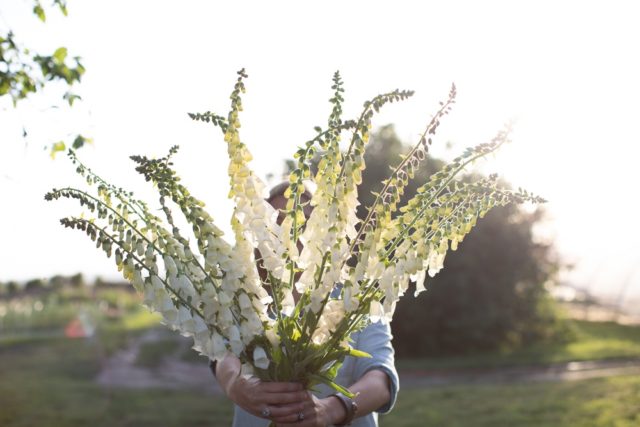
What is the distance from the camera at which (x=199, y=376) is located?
15.9m

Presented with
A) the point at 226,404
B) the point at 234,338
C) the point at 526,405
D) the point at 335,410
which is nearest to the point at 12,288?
the point at 226,404

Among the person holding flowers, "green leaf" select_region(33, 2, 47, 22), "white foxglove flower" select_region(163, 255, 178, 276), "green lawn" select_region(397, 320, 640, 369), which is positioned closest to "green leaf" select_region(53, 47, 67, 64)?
"green leaf" select_region(33, 2, 47, 22)

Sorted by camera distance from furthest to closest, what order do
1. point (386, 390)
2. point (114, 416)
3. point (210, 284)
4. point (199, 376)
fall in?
point (199, 376) < point (114, 416) < point (386, 390) < point (210, 284)

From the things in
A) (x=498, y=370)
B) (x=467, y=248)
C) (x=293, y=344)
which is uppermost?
(x=467, y=248)

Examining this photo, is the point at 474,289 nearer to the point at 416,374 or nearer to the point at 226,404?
the point at 416,374

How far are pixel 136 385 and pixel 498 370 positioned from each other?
8472mm

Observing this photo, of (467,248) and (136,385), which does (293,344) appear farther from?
(467,248)

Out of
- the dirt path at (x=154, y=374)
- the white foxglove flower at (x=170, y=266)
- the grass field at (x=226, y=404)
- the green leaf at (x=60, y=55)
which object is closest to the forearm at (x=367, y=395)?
the white foxglove flower at (x=170, y=266)

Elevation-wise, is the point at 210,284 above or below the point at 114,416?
above

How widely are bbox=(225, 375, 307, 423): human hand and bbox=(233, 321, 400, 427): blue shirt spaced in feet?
1.81

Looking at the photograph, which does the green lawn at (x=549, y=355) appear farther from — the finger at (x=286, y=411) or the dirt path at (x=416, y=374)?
the finger at (x=286, y=411)

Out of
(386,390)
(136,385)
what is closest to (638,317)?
(136,385)

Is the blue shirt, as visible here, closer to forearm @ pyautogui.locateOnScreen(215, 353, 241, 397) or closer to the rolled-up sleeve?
the rolled-up sleeve

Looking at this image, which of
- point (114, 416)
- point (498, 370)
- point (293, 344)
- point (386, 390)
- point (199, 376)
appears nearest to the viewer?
point (293, 344)
